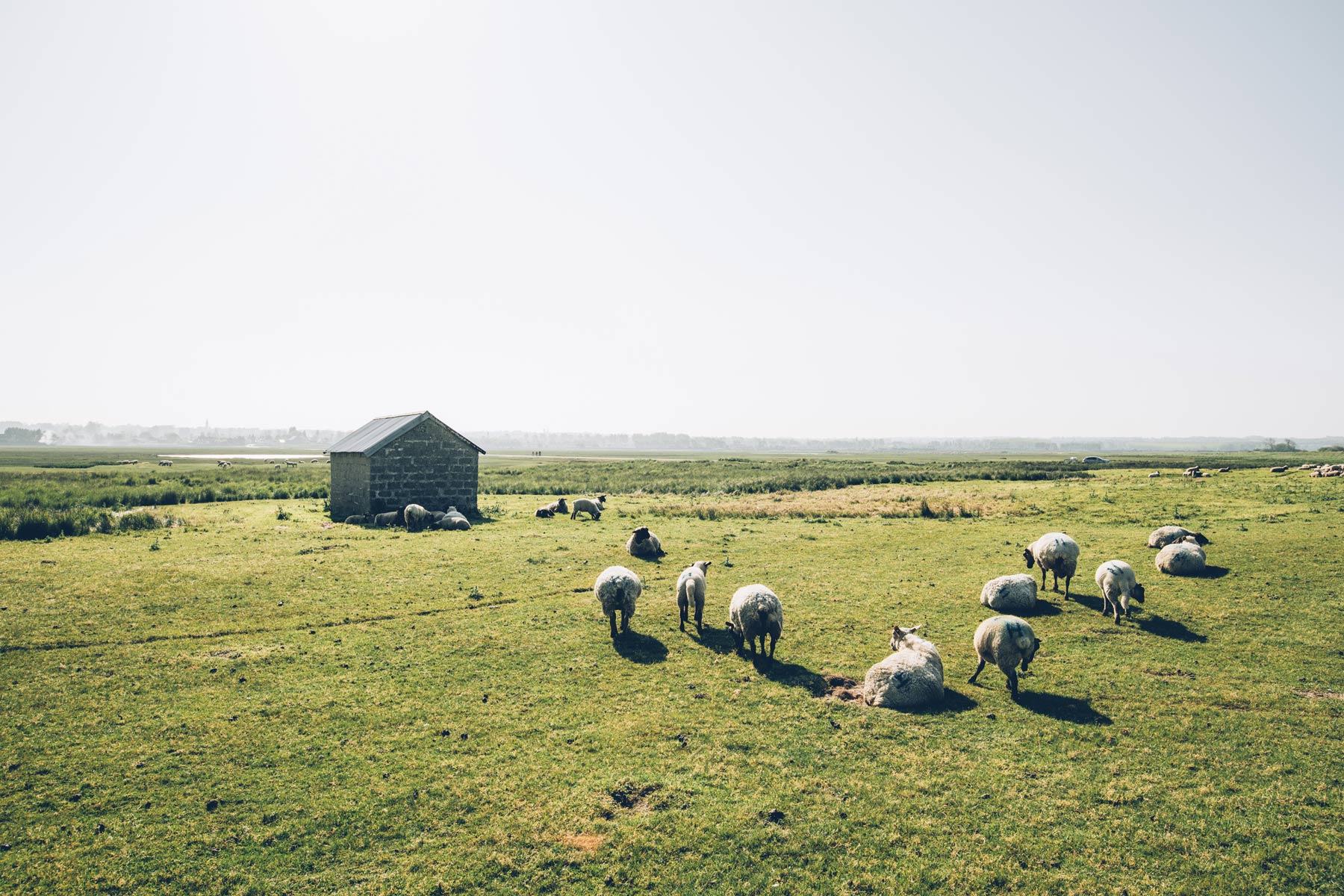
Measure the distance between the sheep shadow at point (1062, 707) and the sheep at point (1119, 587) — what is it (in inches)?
238

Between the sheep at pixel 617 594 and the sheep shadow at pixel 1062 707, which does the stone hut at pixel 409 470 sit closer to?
the sheep at pixel 617 594

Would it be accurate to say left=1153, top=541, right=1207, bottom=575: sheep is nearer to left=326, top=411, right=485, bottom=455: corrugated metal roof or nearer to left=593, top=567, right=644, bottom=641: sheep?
Answer: left=593, top=567, right=644, bottom=641: sheep

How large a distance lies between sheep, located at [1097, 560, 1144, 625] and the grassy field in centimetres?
90

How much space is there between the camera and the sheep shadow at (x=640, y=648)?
587 inches

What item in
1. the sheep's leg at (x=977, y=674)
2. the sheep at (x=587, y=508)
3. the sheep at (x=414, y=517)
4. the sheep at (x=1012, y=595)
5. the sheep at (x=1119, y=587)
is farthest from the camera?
the sheep at (x=587, y=508)

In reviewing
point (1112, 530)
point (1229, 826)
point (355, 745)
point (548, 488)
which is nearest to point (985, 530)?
point (1112, 530)

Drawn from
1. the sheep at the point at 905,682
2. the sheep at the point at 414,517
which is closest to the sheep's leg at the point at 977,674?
the sheep at the point at 905,682

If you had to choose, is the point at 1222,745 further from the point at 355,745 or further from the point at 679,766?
the point at 355,745

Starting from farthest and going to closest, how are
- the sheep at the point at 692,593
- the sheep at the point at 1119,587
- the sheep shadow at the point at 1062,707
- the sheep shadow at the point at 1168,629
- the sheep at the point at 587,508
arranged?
the sheep at the point at 587,508, the sheep at the point at 1119,587, the sheep at the point at 692,593, the sheep shadow at the point at 1168,629, the sheep shadow at the point at 1062,707

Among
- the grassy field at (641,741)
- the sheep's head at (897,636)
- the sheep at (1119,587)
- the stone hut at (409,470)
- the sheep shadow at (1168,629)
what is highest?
the stone hut at (409,470)

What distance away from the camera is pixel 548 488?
198 ft

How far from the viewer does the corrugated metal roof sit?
37.5 meters

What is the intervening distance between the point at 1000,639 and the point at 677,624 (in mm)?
8104

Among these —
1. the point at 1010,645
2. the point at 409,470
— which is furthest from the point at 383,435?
the point at 1010,645
